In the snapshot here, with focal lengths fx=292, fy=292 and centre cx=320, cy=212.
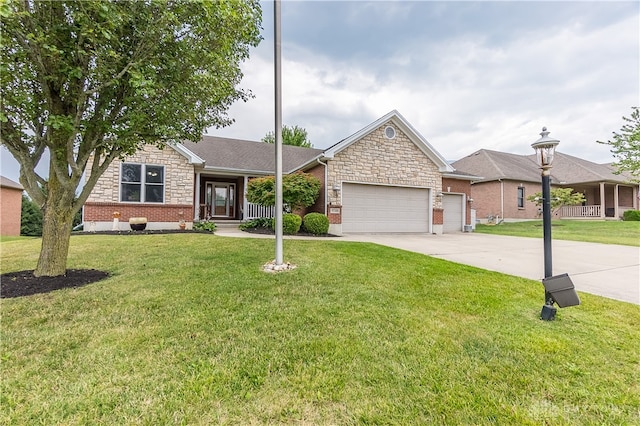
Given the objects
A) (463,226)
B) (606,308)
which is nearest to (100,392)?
(606,308)

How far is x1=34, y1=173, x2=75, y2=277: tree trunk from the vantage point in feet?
A: 16.4

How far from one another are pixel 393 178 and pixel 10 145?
1217 centimetres

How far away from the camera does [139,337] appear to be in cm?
294

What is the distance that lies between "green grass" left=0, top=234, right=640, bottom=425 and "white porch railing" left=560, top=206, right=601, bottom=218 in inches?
982

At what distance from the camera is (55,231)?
500 cm

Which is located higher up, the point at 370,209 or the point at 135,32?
the point at 135,32

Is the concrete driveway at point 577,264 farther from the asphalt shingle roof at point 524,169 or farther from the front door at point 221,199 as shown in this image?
the asphalt shingle roof at point 524,169

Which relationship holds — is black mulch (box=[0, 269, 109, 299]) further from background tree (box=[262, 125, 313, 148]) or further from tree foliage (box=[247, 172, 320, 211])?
background tree (box=[262, 125, 313, 148])

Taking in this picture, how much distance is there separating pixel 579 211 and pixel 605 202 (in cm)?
283

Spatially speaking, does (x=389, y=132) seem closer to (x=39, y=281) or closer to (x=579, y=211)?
(x=39, y=281)

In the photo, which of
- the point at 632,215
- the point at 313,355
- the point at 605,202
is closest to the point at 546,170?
the point at 313,355

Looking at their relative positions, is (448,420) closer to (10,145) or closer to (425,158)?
(10,145)

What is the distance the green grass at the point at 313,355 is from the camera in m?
2.00

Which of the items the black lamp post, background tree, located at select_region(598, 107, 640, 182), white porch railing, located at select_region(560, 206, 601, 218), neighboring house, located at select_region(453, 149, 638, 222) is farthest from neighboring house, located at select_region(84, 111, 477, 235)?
white porch railing, located at select_region(560, 206, 601, 218)
